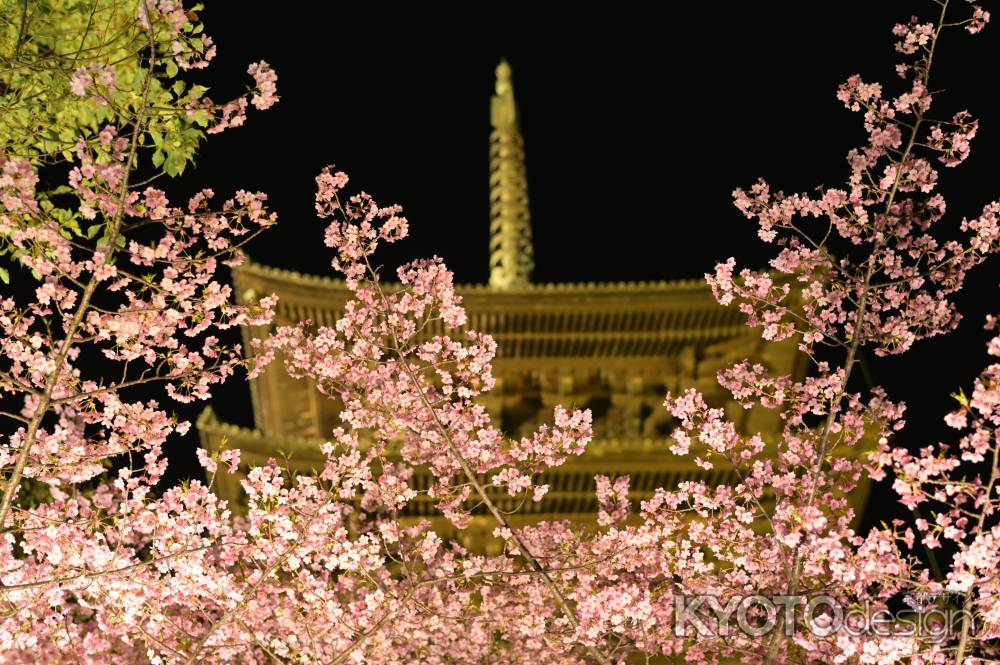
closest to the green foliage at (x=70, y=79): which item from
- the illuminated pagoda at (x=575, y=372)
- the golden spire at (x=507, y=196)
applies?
the illuminated pagoda at (x=575, y=372)

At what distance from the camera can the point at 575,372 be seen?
1552 cm

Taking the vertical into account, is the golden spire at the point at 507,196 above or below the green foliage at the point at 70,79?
above

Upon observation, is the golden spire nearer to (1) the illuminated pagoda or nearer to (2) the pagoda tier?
(1) the illuminated pagoda

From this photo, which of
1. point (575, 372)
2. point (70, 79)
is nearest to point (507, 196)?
point (575, 372)

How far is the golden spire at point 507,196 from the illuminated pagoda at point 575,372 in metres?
0.13

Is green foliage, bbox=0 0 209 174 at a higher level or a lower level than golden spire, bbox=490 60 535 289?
lower

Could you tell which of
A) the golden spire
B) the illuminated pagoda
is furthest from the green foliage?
the golden spire

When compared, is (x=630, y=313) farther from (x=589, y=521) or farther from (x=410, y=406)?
(x=410, y=406)

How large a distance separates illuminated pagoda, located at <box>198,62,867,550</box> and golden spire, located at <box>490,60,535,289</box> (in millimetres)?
132

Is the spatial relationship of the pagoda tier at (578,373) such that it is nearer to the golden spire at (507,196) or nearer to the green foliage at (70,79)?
the golden spire at (507,196)

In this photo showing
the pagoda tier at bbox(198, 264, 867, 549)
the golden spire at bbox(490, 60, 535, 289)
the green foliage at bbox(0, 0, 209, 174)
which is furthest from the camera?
the golden spire at bbox(490, 60, 535, 289)

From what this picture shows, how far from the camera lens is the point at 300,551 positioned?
858 cm

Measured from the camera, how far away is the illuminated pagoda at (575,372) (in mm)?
14008

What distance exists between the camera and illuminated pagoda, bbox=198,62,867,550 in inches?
551
